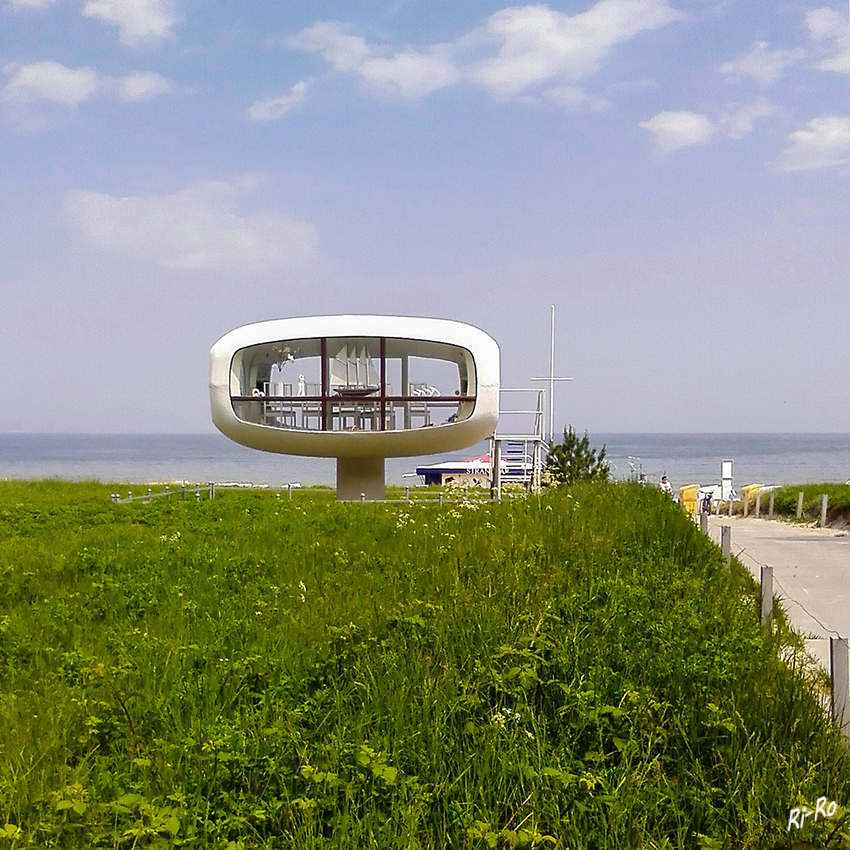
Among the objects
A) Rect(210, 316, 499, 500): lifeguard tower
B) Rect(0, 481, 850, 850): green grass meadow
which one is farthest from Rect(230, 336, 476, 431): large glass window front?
Rect(0, 481, 850, 850): green grass meadow

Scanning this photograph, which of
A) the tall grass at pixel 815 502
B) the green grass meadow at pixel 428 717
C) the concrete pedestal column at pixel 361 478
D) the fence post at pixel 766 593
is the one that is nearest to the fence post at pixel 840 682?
the green grass meadow at pixel 428 717

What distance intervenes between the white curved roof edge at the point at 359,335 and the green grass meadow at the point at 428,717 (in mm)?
15351

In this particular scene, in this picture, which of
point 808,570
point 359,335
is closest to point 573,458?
point 359,335

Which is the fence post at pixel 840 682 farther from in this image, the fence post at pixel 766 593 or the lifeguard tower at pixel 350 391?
the lifeguard tower at pixel 350 391

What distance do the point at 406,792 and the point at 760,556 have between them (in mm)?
9915

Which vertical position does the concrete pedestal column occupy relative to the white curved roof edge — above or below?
below

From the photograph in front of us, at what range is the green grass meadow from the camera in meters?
3.71

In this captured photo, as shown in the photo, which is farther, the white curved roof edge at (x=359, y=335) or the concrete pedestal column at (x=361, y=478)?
the concrete pedestal column at (x=361, y=478)

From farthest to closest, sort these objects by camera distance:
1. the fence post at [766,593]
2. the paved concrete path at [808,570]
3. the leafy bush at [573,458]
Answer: the leafy bush at [573,458]
the paved concrete path at [808,570]
the fence post at [766,593]

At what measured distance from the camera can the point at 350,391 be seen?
22984 millimetres

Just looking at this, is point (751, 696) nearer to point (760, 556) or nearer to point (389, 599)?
point (389, 599)

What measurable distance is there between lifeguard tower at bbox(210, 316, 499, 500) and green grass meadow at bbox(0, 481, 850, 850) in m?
15.4

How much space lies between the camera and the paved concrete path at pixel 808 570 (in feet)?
27.0

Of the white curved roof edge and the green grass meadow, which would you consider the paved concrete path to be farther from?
the white curved roof edge
